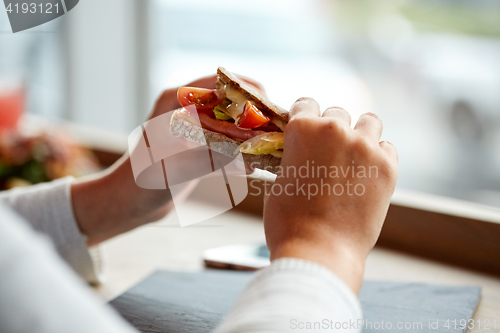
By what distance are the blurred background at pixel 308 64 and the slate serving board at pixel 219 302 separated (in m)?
2.03

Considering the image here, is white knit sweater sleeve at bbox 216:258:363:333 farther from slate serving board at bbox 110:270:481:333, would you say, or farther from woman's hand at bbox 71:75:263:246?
woman's hand at bbox 71:75:263:246


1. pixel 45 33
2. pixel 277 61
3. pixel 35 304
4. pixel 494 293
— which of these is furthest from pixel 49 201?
pixel 277 61

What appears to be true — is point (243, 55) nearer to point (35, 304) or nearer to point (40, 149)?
point (40, 149)

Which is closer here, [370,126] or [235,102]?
[370,126]

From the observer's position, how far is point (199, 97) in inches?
31.8

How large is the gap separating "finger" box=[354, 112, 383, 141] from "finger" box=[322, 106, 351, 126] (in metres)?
0.02

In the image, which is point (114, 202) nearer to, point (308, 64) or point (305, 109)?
point (305, 109)

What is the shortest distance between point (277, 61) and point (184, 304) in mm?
3861

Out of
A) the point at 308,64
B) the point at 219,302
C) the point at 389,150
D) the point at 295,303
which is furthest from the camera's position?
the point at 308,64

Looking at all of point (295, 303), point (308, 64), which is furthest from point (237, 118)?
point (308, 64)

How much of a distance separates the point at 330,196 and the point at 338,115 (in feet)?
0.45

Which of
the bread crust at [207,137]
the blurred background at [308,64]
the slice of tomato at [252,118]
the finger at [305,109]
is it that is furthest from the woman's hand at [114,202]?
the blurred background at [308,64]

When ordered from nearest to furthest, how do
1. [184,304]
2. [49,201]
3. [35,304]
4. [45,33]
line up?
[35,304], [184,304], [49,201], [45,33]

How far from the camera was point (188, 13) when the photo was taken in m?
4.41
